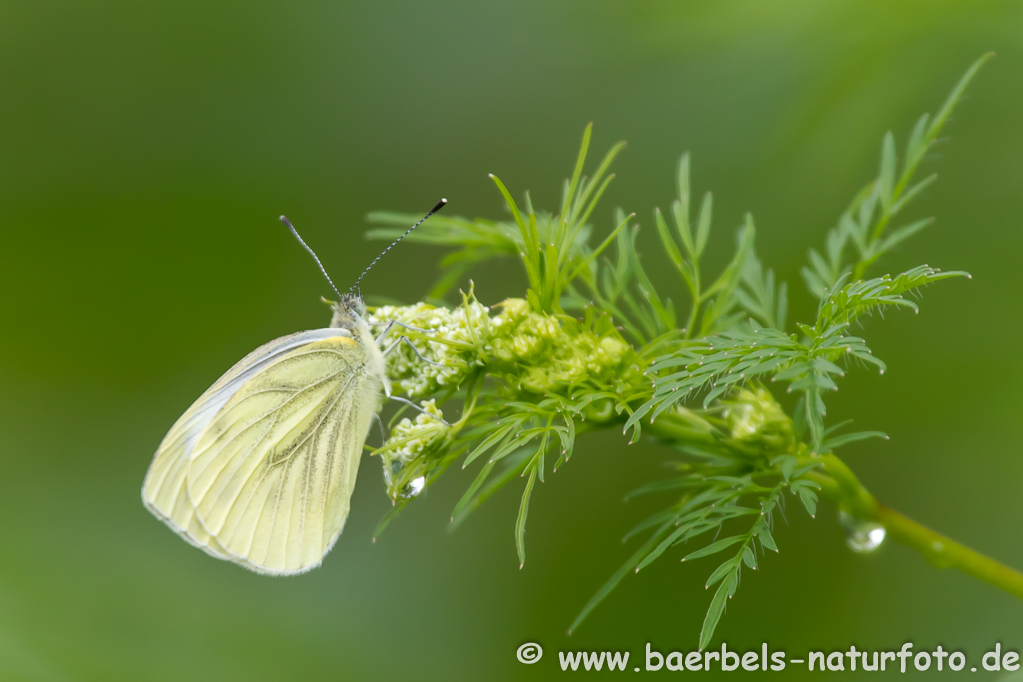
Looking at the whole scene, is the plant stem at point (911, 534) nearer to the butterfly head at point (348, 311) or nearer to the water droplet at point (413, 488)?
the water droplet at point (413, 488)

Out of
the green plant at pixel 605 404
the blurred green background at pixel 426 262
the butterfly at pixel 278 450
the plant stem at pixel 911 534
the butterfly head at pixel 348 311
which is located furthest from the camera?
the blurred green background at pixel 426 262

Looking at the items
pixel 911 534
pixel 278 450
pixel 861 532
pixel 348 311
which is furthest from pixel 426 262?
pixel 911 534

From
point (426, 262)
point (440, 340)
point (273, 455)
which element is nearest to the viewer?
point (440, 340)

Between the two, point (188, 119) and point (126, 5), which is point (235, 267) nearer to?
point (188, 119)

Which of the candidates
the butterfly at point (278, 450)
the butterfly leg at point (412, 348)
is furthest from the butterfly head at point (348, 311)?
the butterfly leg at point (412, 348)

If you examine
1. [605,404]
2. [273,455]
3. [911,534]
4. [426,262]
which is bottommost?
[911,534]

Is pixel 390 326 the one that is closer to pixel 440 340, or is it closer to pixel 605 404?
pixel 440 340
